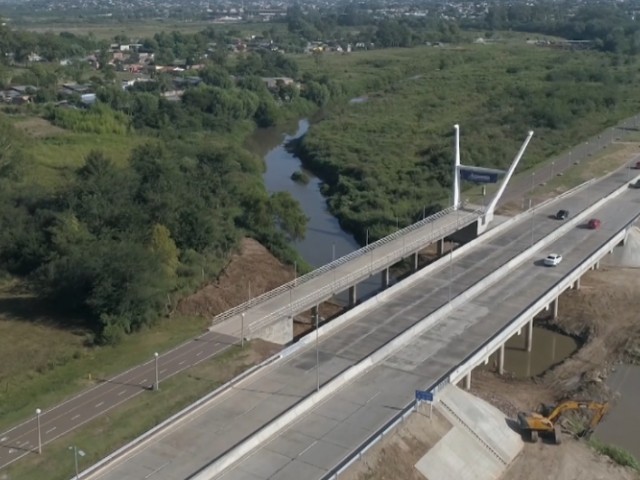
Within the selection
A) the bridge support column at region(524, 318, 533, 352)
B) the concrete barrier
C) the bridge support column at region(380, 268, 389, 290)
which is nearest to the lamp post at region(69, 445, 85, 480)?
the concrete barrier

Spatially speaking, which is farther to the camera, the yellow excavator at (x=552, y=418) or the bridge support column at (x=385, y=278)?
the bridge support column at (x=385, y=278)

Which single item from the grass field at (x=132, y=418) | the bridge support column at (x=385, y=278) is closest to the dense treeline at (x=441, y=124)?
the bridge support column at (x=385, y=278)

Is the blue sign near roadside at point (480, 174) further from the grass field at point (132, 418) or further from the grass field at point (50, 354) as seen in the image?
the grass field at point (132, 418)

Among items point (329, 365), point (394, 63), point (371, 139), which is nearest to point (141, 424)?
point (329, 365)

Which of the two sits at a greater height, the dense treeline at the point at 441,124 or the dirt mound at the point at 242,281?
the dirt mound at the point at 242,281

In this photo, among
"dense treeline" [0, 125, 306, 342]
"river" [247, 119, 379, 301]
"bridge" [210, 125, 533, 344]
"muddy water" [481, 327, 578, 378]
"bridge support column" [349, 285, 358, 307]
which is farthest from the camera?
"river" [247, 119, 379, 301]

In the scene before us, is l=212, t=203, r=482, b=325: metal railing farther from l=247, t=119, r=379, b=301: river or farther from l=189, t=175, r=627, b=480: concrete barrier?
l=189, t=175, r=627, b=480: concrete barrier
